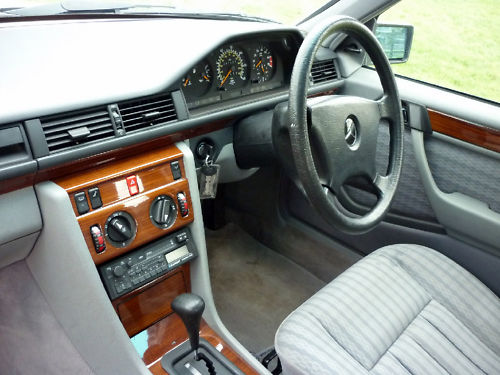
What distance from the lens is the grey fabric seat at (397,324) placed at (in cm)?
108

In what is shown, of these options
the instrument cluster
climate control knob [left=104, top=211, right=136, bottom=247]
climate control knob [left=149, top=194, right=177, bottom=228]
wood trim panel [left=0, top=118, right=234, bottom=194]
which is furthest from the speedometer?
climate control knob [left=104, top=211, right=136, bottom=247]

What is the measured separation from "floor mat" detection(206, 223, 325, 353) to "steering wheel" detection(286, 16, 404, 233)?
89 centimetres

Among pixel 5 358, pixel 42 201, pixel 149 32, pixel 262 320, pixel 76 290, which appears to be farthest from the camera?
pixel 262 320

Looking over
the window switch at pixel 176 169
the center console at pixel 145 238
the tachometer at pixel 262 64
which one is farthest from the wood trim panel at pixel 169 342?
the tachometer at pixel 262 64

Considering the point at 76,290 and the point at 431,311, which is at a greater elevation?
the point at 76,290

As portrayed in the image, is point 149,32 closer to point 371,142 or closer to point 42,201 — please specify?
point 42,201

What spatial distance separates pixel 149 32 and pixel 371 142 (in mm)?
Result: 698

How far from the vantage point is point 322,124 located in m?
1.09

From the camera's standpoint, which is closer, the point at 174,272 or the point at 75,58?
the point at 75,58

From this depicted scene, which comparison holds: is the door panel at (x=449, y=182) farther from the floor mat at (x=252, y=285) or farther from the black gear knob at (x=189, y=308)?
the black gear knob at (x=189, y=308)

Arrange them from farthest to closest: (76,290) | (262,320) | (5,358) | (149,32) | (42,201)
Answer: (262,320), (5,358), (149,32), (76,290), (42,201)

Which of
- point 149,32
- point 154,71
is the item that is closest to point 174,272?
point 154,71

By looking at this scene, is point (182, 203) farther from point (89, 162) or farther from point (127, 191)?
point (89, 162)

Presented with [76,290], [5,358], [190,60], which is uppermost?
[190,60]
